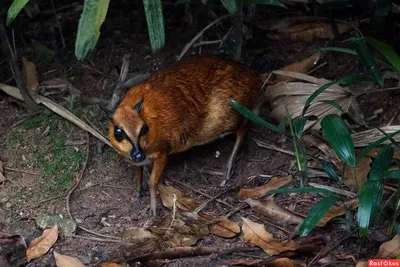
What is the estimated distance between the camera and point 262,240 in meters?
5.29

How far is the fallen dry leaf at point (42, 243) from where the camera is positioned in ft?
17.7

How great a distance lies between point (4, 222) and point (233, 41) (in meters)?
2.59

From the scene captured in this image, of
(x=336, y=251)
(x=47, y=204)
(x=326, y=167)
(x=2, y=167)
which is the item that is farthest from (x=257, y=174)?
(x=2, y=167)

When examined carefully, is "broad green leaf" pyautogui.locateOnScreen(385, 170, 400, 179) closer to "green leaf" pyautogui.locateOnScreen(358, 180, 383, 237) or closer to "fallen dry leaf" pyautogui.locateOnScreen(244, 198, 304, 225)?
"green leaf" pyautogui.locateOnScreen(358, 180, 383, 237)

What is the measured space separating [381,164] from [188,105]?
1816mm

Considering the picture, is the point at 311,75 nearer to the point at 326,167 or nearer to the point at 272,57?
the point at 272,57

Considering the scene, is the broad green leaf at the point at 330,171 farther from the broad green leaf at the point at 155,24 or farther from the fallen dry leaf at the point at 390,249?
the broad green leaf at the point at 155,24

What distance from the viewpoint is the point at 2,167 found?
6.17 metres

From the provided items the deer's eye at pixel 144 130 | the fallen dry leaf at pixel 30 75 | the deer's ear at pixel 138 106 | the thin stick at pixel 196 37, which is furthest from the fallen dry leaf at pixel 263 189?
the fallen dry leaf at pixel 30 75

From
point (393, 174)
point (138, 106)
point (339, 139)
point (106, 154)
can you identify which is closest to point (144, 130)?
point (138, 106)

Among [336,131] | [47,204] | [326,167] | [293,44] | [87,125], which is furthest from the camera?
[293,44]

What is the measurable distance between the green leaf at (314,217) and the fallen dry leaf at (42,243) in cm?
188

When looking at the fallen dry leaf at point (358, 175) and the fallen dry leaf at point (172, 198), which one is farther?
the fallen dry leaf at point (172, 198)

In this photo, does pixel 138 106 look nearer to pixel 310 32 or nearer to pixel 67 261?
pixel 67 261
